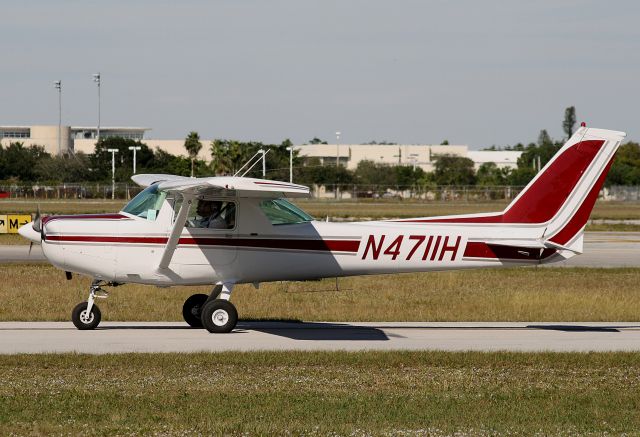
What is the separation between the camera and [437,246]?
15.7 metres

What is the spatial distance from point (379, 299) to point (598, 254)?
1624 cm

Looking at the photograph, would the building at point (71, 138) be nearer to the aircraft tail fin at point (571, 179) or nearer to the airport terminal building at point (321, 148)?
the airport terminal building at point (321, 148)

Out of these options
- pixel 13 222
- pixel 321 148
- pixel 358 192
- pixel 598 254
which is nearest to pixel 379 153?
pixel 321 148

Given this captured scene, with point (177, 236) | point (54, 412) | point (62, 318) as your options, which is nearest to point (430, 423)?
point (54, 412)

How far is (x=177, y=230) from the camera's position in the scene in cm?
1504

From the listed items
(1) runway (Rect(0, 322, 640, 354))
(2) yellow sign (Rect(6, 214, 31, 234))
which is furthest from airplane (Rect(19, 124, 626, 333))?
(2) yellow sign (Rect(6, 214, 31, 234))

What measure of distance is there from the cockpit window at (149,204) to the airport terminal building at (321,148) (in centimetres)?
10867

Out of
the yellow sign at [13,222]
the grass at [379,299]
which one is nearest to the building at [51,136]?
the yellow sign at [13,222]

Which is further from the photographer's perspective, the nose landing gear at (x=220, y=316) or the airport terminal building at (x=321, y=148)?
the airport terminal building at (x=321, y=148)

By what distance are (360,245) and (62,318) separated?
5.22m

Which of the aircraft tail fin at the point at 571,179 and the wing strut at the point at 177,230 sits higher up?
the aircraft tail fin at the point at 571,179

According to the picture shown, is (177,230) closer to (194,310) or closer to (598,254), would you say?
(194,310)

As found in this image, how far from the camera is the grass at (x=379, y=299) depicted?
18.2m

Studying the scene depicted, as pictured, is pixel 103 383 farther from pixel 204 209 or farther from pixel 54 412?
pixel 204 209
